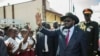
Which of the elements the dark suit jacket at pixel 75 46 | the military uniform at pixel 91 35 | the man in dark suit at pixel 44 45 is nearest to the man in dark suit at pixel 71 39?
the dark suit jacket at pixel 75 46

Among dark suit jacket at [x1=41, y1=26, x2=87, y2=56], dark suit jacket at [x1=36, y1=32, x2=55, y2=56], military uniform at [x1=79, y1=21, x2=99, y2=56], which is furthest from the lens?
dark suit jacket at [x1=36, y1=32, x2=55, y2=56]

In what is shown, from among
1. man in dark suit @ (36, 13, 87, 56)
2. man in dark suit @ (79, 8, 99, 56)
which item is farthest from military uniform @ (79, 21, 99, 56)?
man in dark suit @ (36, 13, 87, 56)

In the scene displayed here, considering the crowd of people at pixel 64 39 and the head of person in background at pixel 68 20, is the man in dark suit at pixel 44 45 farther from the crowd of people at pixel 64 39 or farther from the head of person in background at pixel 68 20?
the head of person in background at pixel 68 20

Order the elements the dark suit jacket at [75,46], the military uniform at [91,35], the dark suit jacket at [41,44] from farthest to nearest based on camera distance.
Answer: the dark suit jacket at [41,44], the military uniform at [91,35], the dark suit jacket at [75,46]

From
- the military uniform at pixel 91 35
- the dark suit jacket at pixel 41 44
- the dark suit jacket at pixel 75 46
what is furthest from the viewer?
the dark suit jacket at pixel 41 44

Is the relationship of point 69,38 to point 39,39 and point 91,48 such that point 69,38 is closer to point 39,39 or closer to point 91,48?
point 91,48

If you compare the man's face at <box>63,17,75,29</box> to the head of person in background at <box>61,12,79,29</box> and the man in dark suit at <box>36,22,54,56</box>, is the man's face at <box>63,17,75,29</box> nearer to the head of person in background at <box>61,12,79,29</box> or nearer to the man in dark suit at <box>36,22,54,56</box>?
the head of person in background at <box>61,12,79,29</box>

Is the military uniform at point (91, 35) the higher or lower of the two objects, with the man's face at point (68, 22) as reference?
lower

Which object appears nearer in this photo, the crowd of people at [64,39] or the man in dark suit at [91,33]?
the crowd of people at [64,39]

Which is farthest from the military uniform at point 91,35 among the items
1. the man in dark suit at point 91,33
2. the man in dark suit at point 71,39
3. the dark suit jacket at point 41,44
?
the man in dark suit at point 71,39

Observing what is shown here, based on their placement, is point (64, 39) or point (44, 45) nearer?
point (64, 39)

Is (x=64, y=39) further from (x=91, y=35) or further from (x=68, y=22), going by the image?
(x=91, y=35)

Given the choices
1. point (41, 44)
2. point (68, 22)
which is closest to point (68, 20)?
point (68, 22)

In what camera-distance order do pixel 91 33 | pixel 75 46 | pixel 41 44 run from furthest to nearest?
1. pixel 41 44
2. pixel 91 33
3. pixel 75 46
